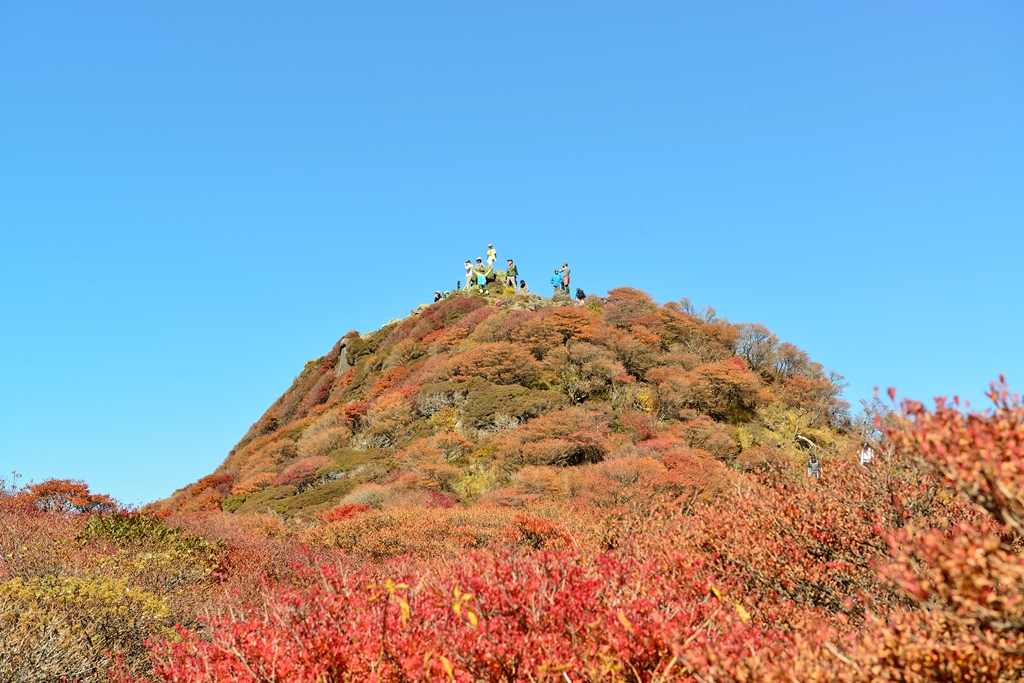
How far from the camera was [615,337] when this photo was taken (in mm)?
24781

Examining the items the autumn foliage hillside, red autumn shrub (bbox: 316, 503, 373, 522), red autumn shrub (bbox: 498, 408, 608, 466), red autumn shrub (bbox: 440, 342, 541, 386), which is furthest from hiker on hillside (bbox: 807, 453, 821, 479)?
red autumn shrub (bbox: 440, 342, 541, 386)

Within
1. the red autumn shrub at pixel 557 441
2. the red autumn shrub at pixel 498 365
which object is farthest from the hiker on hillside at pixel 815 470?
the red autumn shrub at pixel 498 365

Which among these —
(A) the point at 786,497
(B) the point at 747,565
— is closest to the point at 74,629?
(B) the point at 747,565

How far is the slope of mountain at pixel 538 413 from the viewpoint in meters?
17.7

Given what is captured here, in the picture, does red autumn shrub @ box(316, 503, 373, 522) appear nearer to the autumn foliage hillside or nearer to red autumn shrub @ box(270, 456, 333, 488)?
the autumn foliage hillside

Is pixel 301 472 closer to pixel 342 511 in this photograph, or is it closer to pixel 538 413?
pixel 342 511

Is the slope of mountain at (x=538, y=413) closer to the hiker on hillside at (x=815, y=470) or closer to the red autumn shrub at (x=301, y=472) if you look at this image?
the red autumn shrub at (x=301, y=472)

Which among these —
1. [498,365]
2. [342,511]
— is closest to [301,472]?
[342,511]

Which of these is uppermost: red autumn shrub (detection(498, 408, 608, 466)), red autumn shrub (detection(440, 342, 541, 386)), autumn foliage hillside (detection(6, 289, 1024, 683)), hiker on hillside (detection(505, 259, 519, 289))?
hiker on hillside (detection(505, 259, 519, 289))

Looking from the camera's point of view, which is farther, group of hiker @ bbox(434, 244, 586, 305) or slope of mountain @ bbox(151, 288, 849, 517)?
group of hiker @ bbox(434, 244, 586, 305)

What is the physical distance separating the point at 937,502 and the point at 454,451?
49.0 feet

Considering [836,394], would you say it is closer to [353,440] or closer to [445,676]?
[353,440]

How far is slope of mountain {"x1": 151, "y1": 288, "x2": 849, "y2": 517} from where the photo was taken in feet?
58.1

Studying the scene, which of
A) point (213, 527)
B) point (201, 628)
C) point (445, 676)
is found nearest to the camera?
point (445, 676)
